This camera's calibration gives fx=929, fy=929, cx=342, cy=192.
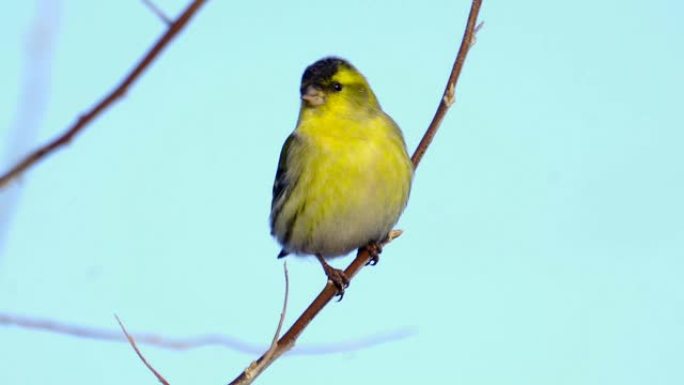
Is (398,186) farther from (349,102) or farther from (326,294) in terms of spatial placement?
(326,294)

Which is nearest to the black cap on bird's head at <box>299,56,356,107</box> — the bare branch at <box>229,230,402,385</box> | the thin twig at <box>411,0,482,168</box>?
the thin twig at <box>411,0,482,168</box>

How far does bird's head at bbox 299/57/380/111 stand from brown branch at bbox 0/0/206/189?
436 cm

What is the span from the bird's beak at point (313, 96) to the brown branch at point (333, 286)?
127 cm

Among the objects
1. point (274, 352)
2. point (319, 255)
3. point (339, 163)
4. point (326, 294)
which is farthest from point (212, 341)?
point (319, 255)

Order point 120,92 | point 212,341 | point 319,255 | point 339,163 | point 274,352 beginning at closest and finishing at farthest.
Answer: point 120,92 → point 212,341 → point 274,352 → point 339,163 → point 319,255

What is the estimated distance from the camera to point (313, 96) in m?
5.50

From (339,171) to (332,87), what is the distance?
0.56m

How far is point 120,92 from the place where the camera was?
1.11m

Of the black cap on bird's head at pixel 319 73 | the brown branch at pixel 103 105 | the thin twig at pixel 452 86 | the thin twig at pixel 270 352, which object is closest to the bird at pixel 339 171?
the black cap on bird's head at pixel 319 73

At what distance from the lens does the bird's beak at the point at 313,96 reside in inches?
216

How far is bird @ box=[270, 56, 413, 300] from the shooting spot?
536cm

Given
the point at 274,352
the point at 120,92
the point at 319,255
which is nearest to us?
the point at 120,92

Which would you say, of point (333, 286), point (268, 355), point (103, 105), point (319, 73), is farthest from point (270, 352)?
point (319, 73)

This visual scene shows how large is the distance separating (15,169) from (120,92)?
0.55ft
